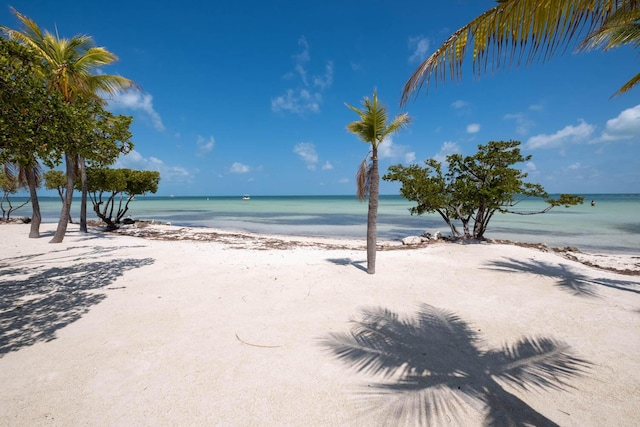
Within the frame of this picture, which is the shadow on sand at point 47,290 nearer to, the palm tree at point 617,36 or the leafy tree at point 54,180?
the palm tree at point 617,36

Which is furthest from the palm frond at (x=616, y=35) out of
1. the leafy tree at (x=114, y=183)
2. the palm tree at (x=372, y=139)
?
the leafy tree at (x=114, y=183)

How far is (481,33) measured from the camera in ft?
11.5

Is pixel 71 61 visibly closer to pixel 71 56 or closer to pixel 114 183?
pixel 71 56

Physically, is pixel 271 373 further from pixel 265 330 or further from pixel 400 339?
pixel 400 339

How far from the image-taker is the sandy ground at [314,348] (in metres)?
2.71

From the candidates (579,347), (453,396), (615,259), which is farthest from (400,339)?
(615,259)

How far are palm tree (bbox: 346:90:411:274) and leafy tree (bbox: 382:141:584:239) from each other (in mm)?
7170

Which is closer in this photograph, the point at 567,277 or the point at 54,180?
the point at 567,277

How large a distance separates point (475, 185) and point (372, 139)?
363 inches

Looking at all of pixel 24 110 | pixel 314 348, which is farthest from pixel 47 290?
pixel 314 348

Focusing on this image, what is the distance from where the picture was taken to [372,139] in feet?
23.9

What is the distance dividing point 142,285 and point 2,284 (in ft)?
10.3

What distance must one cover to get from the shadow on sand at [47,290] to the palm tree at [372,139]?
263 inches

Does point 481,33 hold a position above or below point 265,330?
above
